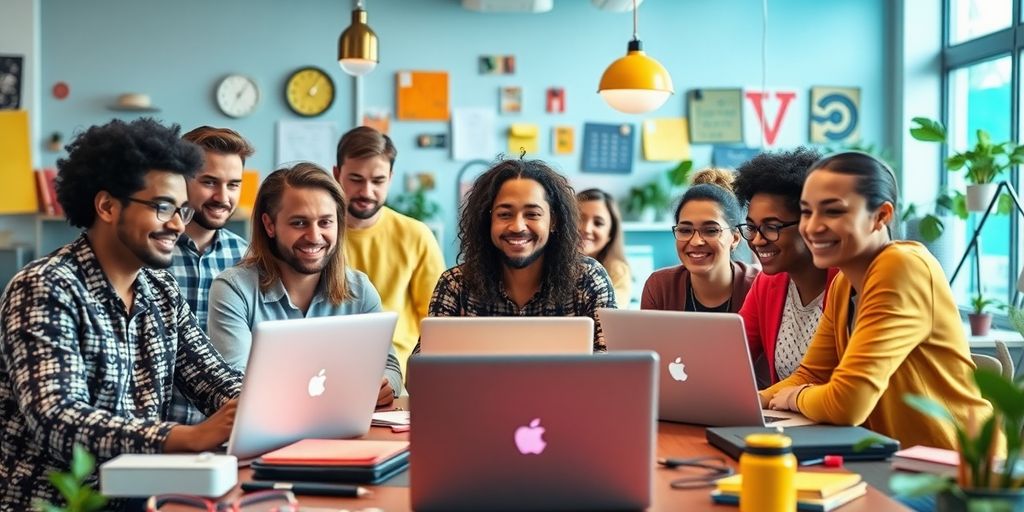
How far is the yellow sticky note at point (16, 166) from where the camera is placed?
5910 millimetres

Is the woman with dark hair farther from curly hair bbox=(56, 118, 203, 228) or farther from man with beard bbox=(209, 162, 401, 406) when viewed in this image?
curly hair bbox=(56, 118, 203, 228)

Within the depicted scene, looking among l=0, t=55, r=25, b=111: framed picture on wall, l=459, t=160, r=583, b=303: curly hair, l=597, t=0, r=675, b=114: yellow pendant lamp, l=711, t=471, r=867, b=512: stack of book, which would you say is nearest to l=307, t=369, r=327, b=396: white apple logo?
l=711, t=471, r=867, b=512: stack of book

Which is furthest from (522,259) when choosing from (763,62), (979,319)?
(763,62)

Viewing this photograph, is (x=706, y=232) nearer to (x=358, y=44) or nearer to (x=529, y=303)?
(x=529, y=303)

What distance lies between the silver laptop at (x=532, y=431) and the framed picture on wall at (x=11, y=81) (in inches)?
198

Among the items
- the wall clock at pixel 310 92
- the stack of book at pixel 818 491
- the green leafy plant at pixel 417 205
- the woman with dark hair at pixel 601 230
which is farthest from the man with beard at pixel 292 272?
the wall clock at pixel 310 92

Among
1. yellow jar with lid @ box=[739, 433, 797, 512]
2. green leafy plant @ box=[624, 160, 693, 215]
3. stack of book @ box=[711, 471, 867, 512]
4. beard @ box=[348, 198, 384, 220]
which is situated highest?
green leafy plant @ box=[624, 160, 693, 215]

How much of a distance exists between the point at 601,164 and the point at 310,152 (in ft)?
5.35

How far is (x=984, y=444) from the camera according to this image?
4.44 ft

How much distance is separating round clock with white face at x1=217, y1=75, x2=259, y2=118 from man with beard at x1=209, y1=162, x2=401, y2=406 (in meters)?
3.17

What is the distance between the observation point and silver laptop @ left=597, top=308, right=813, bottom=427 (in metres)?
2.21

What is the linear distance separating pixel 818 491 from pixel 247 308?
1.64 metres

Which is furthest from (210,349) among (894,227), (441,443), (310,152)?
(310,152)

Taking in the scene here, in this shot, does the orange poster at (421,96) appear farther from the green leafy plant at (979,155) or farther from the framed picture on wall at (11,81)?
the green leafy plant at (979,155)
